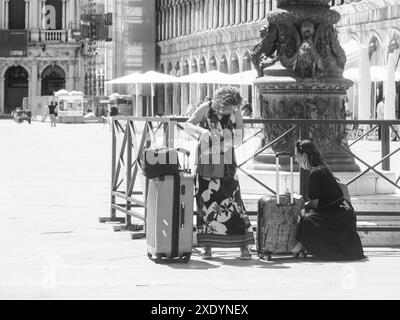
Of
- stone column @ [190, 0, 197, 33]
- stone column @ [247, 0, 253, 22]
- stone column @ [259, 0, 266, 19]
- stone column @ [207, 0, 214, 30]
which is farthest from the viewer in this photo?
stone column @ [190, 0, 197, 33]

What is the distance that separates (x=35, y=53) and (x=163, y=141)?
312 feet

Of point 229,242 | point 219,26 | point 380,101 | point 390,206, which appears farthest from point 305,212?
point 219,26

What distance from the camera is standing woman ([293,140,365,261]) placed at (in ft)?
35.0

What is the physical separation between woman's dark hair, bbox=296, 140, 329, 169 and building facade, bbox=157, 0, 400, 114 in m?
31.6

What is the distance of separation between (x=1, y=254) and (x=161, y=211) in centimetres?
154

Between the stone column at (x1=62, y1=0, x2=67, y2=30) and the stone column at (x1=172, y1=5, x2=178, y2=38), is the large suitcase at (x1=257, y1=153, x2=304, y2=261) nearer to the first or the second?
the stone column at (x1=172, y1=5, x2=178, y2=38)

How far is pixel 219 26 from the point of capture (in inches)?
2584

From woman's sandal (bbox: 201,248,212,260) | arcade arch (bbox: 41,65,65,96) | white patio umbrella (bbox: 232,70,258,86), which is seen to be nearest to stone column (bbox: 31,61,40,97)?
arcade arch (bbox: 41,65,65,96)

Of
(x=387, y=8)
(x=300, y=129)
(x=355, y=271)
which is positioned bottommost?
(x=355, y=271)

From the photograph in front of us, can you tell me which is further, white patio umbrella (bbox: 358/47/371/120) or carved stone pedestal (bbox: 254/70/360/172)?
white patio umbrella (bbox: 358/47/371/120)

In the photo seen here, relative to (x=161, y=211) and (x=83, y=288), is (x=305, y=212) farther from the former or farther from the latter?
(x=83, y=288)

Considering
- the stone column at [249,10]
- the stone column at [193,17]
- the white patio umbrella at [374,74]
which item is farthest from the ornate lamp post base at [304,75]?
the stone column at [193,17]

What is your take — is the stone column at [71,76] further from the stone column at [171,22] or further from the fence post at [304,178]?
the fence post at [304,178]
